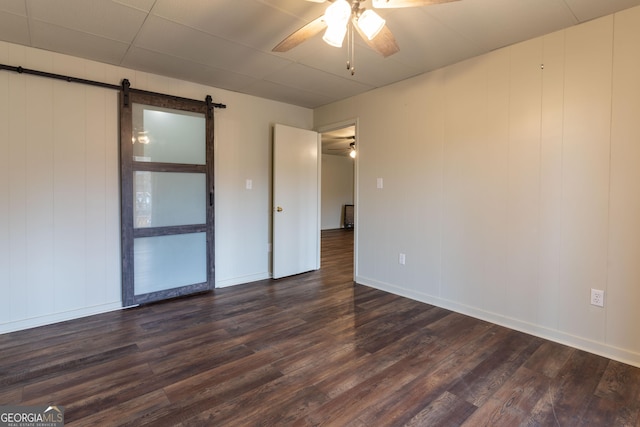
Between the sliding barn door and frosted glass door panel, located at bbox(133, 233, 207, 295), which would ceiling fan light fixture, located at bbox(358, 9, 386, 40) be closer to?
the sliding barn door

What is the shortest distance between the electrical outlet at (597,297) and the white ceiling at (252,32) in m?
1.94

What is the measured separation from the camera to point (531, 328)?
2615 millimetres

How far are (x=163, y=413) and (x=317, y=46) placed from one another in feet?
9.13

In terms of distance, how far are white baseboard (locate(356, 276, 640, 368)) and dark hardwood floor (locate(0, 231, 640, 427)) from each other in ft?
0.31

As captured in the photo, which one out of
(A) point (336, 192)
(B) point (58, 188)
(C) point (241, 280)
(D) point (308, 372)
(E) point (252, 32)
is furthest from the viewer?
(A) point (336, 192)

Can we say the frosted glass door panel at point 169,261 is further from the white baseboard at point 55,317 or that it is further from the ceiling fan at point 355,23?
the ceiling fan at point 355,23

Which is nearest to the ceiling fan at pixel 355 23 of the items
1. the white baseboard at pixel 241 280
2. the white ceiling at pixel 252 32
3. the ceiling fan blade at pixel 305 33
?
the ceiling fan blade at pixel 305 33

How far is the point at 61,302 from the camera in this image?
2.89 m

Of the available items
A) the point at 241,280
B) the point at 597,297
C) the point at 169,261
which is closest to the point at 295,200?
the point at 241,280

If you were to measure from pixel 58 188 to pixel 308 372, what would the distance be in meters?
2.70

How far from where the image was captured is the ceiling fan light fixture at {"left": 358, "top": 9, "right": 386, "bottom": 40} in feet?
5.64

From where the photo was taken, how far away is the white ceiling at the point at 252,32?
2117 millimetres

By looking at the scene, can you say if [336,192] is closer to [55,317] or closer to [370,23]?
[55,317]

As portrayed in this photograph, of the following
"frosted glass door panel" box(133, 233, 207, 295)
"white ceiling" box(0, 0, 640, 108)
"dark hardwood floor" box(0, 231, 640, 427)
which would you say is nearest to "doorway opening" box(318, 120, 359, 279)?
"frosted glass door panel" box(133, 233, 207, 295)
